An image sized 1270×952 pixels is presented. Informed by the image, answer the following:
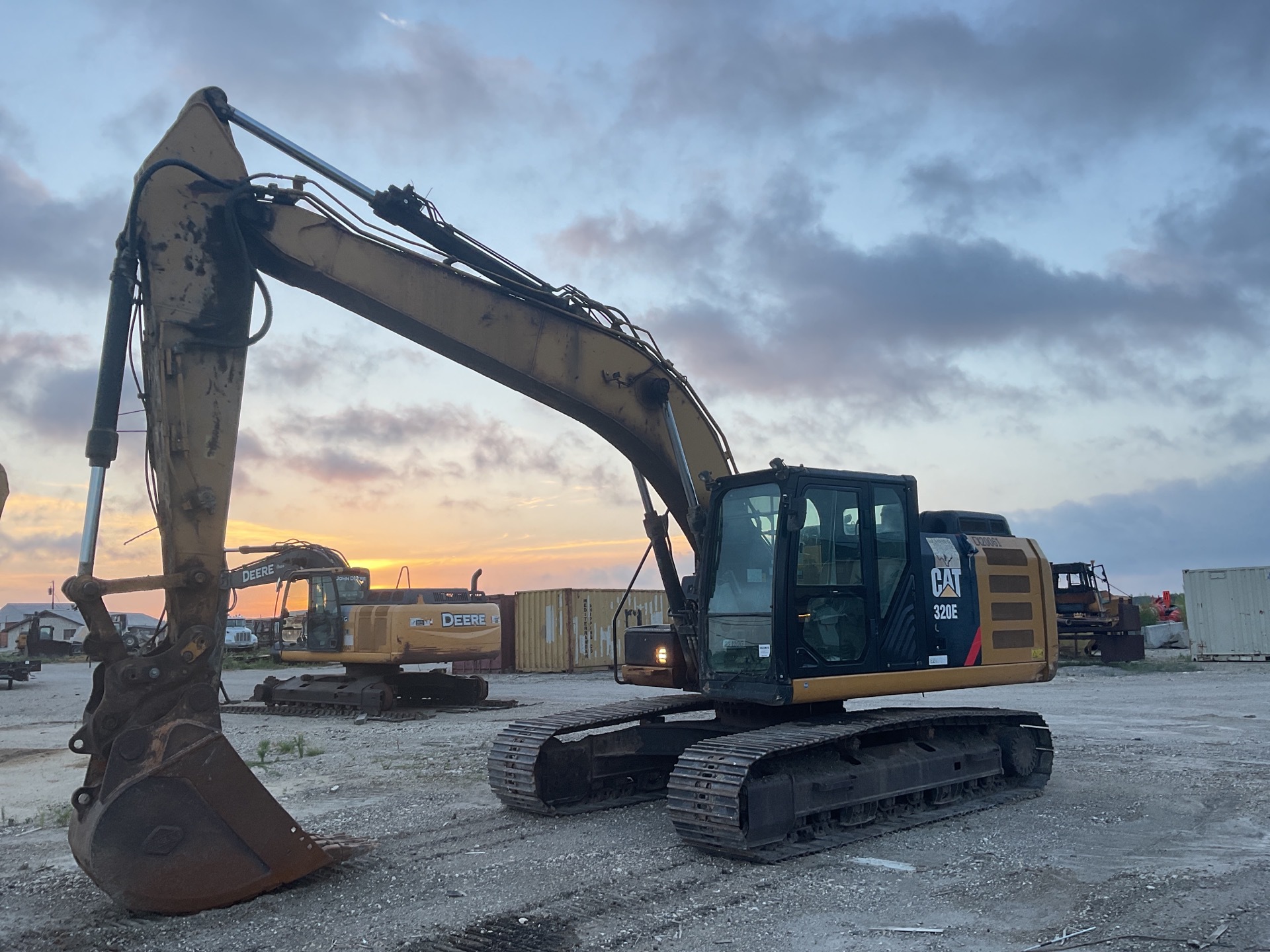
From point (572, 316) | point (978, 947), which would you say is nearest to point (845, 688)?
point (978, 947)

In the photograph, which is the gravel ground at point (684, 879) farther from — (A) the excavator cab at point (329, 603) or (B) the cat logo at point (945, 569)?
(A) the excavator cab at point (329, 603)

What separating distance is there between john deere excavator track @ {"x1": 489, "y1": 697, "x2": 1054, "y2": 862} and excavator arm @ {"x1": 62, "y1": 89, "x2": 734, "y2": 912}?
6.06 ft

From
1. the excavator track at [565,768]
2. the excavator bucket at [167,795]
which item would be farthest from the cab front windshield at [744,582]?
the excavator bucket at [167,795]

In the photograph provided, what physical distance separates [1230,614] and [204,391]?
2916cm

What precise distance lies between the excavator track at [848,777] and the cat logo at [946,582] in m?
1.00

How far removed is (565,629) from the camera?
3053 centimetres

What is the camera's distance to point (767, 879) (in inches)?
255

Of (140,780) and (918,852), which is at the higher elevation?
(140,780)

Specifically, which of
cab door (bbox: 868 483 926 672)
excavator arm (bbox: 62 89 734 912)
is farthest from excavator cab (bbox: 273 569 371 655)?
cab door (bbox: 868 483 926 672)

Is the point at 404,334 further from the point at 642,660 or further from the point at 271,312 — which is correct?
the point at 642,660

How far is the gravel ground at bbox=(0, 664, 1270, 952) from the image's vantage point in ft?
17.6

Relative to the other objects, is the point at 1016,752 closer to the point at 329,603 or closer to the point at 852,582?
the point at 852,582

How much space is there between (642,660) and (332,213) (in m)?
4.32

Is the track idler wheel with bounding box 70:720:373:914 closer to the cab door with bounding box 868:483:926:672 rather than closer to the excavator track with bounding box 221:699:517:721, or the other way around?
the cab door with bounding box 868:483:926:672
